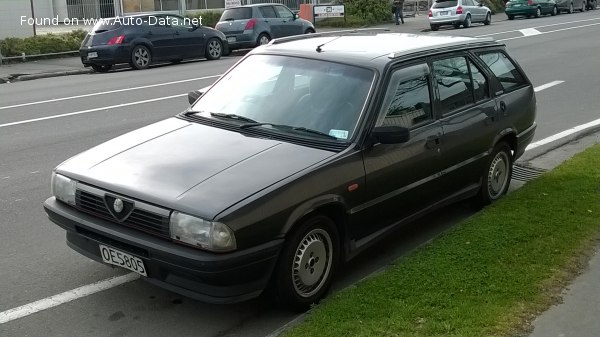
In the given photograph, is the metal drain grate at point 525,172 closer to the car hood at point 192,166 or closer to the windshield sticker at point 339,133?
the windshield sticker at point 339,133

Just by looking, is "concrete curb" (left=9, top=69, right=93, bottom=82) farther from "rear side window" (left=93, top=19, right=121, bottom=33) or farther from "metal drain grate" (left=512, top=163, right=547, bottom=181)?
"metal drain grate" (left=512, top=163, right=547, bottom=181)

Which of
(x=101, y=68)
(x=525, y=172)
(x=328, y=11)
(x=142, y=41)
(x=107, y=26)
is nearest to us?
(x=525, y=172)

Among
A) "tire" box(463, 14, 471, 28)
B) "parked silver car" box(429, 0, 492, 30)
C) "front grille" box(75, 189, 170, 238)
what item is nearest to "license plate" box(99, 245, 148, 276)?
"front grille" box(75, 189, 170, 238)

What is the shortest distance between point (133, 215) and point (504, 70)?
4.18m

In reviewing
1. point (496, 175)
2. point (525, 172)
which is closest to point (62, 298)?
point (496, 175)

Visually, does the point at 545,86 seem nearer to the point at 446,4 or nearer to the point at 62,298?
the point at 62,298

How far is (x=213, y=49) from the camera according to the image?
21.7 m

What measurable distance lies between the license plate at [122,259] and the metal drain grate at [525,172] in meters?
4.74

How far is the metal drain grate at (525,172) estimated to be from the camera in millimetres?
7516

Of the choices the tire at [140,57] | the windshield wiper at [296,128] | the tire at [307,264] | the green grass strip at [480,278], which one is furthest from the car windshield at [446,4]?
the tire at [307,264]

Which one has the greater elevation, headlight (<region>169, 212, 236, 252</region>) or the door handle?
the door handle

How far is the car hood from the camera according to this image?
404 cm

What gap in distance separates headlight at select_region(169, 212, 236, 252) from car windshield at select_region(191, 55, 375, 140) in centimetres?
124

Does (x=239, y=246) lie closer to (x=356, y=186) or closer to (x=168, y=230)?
(x=168, y=230)
